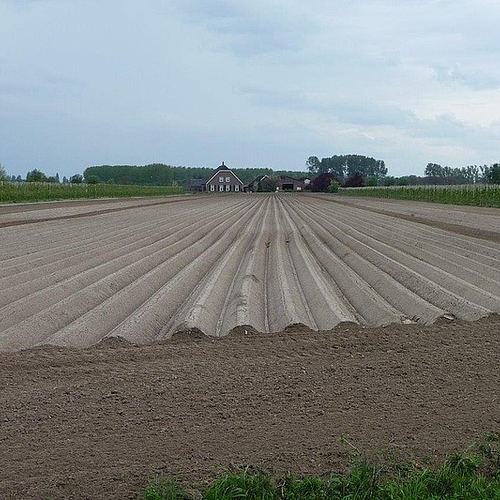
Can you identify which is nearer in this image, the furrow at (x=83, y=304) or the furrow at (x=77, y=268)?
the furrow at (x=83, y=304)

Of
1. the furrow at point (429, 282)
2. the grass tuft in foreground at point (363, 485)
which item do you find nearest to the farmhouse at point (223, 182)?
the furrow at point (429, 282)

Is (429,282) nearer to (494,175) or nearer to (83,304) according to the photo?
(83,304)

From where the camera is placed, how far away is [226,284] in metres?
10.1

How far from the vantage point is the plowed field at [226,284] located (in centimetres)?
729

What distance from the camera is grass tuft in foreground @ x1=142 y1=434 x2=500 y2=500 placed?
319cm

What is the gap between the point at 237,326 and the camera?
22.2ft

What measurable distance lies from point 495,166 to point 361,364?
4998 cm

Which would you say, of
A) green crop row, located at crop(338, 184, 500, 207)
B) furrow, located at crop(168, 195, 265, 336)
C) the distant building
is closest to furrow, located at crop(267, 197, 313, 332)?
furrow, located at crop(168, 195, 265, 336)

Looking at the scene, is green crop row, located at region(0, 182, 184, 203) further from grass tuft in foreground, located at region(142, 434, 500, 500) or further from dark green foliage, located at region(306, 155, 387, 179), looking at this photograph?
dark green foliage, located at region(306, 155, 387, 179)

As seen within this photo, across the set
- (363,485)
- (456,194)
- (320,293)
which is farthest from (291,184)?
(363,485)

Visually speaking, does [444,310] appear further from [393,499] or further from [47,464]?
[47,464]

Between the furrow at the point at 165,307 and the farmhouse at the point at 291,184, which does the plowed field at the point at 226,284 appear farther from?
the farmhouse at the point at 291,184

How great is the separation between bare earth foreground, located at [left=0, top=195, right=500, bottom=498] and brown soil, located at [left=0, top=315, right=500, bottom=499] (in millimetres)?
15

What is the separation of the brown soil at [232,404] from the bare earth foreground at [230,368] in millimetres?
15
